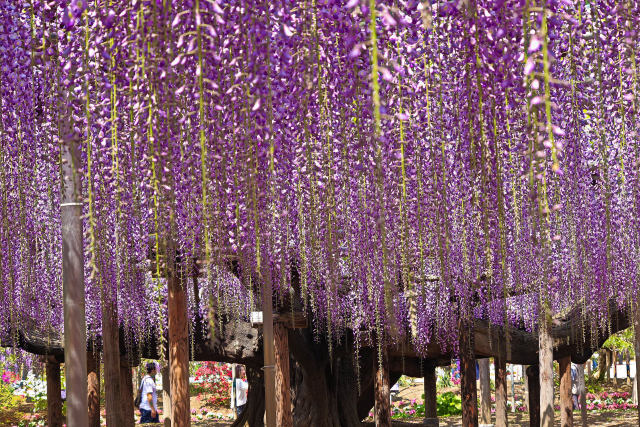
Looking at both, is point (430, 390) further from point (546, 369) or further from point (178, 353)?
point (178, 353)

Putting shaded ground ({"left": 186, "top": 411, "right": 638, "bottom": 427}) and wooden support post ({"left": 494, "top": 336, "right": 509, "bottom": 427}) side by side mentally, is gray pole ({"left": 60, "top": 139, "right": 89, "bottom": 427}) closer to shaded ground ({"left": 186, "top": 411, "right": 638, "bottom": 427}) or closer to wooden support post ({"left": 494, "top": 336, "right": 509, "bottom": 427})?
shaded ground ({"left": 186, "top": 411, "right": 638, "bottom": 427})

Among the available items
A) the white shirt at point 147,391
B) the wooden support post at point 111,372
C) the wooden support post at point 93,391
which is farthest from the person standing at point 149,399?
the wooden support post at point 111,372

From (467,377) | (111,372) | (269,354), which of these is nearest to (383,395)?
(467,377)

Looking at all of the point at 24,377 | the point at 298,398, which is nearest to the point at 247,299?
the point at 298,398

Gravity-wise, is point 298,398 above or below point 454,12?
below

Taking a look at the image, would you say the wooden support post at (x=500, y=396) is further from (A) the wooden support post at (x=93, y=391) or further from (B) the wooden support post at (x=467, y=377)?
(A) the wooden support post at (x=93, y=391)

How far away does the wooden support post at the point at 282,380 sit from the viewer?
9.47 metres

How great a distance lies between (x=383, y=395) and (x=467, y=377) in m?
1.13

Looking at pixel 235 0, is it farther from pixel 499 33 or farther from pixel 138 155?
pixel 138 155

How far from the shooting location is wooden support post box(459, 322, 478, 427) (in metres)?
11.4

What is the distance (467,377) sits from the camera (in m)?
11.7

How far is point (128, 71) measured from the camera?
3.60 m

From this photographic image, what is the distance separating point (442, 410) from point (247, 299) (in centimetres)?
1060

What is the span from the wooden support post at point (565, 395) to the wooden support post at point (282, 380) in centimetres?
443
